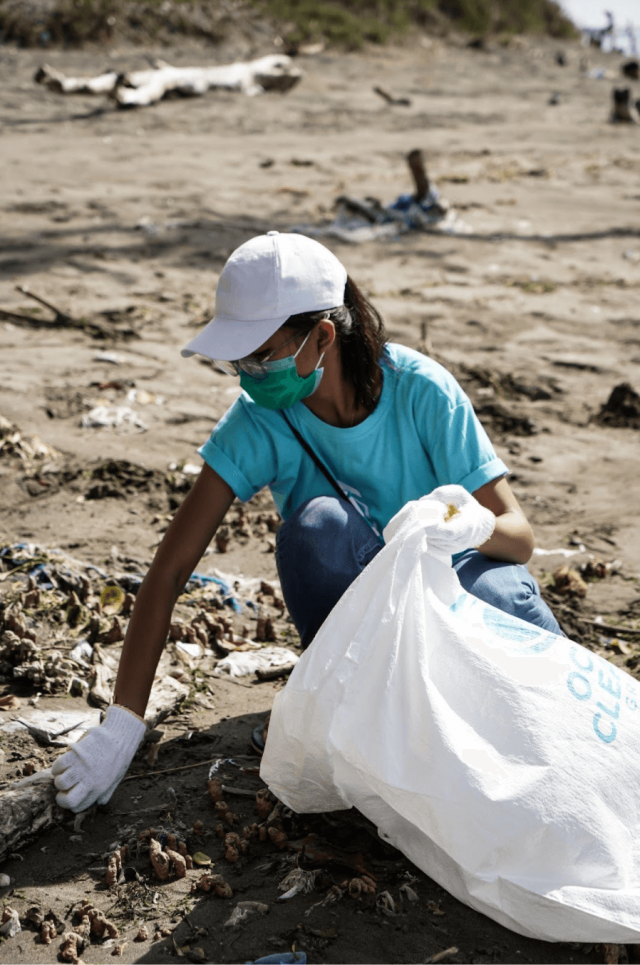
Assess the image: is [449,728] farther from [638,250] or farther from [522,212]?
[522,212]

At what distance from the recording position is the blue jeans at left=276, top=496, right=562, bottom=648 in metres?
2.14

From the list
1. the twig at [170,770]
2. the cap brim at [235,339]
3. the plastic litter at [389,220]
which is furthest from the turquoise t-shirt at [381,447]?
the plastic litter at [389,220]

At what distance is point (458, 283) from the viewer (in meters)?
6.59

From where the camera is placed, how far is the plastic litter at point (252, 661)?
275 centimetres

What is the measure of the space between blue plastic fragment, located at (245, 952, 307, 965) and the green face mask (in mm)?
1143

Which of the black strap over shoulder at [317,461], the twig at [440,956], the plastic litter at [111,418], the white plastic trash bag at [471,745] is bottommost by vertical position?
the plastic litter at [111,418]

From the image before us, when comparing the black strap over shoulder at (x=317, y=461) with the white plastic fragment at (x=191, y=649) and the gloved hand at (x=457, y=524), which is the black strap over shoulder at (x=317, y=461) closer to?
the gloved hand at (x=457, y=524)

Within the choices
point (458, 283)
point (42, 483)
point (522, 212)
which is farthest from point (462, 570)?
point (522, 212)

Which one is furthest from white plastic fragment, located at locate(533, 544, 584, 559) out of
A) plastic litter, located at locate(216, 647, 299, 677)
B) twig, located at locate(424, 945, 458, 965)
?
twig, located at locate(424, 945, 458, 965)

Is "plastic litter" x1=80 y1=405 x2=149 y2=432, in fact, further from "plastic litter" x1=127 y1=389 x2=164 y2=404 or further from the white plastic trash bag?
→ the white plastic trash bag

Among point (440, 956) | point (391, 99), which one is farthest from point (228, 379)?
point (391, 99)

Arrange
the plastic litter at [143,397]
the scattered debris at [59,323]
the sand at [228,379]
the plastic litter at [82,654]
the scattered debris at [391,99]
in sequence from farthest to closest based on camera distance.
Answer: the scattered debris at [391,99]
the scattered debris at [59,323]
the plastic litter at [143,397]
the plastic litter at [82,654]
the sand at [228,379]

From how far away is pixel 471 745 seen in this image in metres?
1.69

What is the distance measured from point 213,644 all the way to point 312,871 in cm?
110
